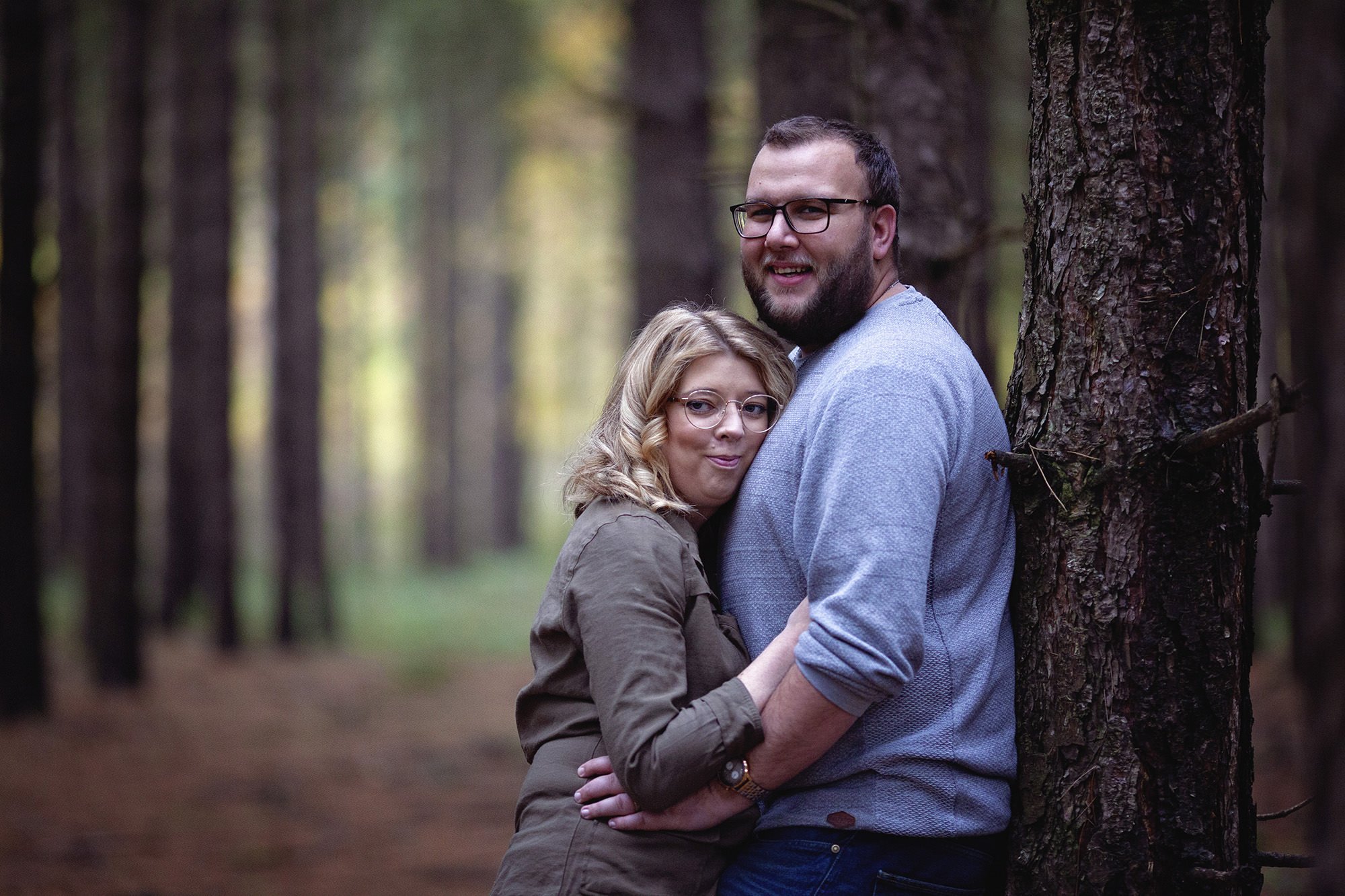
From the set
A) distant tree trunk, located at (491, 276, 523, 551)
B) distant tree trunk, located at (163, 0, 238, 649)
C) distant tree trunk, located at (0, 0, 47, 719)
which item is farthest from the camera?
distant tree trunk, located at (491, 276, 523, 551)

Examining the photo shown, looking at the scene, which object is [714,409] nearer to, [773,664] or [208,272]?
[773,664]

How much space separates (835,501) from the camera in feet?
7.99

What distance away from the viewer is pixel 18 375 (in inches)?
394

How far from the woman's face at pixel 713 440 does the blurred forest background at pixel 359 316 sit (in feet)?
1.07

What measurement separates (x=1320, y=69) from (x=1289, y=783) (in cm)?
736

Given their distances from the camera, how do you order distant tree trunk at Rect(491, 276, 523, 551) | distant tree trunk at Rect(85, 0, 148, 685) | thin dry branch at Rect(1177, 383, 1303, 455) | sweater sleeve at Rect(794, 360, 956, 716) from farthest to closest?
distant tree trunk at Rect(491, 276, 523, 551)
distant tree trunk at Rect(85, 0, 148, 685)
sweater sleeve at Rect(794, 360, 956, 716)
thin dry branch at Rect(1177, 383, 1303, 455)

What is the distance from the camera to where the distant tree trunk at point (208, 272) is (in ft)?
46.7

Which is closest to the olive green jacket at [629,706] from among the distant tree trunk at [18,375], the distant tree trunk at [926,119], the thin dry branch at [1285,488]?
the thin dry branch at [1285,488]

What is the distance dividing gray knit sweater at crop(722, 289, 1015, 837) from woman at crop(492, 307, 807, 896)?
0.42 feet

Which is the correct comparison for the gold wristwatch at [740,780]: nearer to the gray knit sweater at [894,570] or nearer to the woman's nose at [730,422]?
the gray knit sweater at [894,570]

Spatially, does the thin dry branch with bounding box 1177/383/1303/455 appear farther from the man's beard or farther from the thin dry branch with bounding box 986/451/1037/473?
the man's beard

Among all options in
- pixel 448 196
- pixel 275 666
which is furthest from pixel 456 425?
pixel 275 666

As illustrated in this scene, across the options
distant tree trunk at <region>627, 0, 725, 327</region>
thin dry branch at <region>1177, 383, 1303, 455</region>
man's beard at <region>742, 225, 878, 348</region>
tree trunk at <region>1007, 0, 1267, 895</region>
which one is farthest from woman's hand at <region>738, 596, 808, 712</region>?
distant tree trunk at <region>627, 0, 725, 327</region>

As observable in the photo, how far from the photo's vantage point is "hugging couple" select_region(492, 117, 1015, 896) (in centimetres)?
245
